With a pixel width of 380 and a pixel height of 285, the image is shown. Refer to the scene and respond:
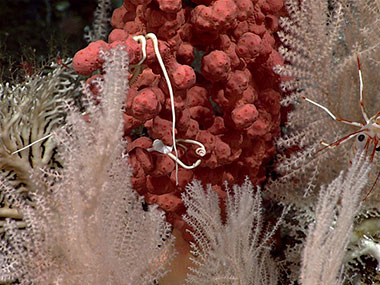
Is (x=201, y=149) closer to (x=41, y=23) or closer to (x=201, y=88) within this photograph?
(x=201, y=88)

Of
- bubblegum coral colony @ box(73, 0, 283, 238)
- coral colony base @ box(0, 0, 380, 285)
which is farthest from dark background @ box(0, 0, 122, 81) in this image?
bubblegum coral colony @ box(73, 0, 283, 238)

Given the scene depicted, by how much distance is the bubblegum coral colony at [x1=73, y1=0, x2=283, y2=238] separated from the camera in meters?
1.41

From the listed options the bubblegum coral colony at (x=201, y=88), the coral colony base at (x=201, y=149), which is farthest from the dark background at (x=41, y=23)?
the bubblegum coral colony at (x=201, y=88)

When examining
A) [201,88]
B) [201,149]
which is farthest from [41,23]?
[201,149]

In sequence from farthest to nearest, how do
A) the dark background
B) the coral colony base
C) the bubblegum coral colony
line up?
the dark background → the bubblegum coral colony → the coral colony base

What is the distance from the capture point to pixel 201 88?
160 cm

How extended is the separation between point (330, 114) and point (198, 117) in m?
0.51

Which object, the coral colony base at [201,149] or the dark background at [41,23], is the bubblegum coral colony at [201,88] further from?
the dark background at [41,23]

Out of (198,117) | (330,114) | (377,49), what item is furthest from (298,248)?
(377,49)

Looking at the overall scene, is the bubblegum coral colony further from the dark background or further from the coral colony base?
the dark background

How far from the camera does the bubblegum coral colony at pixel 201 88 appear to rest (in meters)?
1.41

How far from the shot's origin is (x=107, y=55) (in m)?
1.27

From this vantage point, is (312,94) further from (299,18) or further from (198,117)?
(198,117)

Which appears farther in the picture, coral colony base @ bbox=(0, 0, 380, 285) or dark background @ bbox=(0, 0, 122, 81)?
dark background @ bbox=(0, 0, 122, 81)
